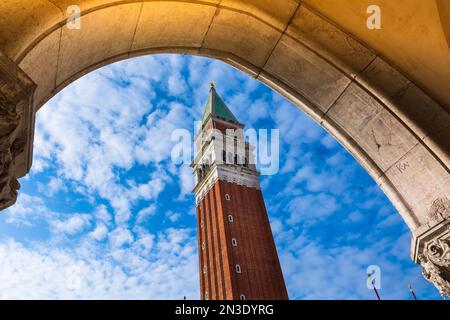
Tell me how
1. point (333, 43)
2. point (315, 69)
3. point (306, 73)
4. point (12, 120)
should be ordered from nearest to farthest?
point (12, 120)
point (333, 43)
point (315, 69)
point (306, 73)

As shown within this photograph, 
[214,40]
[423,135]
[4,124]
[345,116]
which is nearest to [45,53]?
[4,124]

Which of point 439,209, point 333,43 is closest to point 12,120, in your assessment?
point 333,43

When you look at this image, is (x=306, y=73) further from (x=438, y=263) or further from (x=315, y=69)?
(x=438, y=263)

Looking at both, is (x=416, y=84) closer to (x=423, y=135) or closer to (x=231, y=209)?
(x=423, y=135)

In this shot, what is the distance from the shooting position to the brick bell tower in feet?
119

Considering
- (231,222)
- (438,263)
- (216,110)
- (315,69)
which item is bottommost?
(438,263)

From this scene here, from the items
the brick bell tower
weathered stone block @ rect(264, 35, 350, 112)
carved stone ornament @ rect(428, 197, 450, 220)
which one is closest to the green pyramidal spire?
the brick bell tower

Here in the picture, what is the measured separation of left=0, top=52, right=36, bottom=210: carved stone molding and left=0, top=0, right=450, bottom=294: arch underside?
1.58 ft

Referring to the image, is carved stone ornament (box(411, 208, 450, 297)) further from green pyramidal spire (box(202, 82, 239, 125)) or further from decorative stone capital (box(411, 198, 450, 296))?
green pyramidal spire (box(202, 82, 239, 125))

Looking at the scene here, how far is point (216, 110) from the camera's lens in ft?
173

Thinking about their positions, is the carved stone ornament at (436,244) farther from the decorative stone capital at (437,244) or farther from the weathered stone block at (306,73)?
the weathered stone block at (306,73)

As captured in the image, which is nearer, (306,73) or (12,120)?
(12,120)

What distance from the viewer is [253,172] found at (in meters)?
46.7

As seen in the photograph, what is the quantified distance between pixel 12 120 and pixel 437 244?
3395 mm
